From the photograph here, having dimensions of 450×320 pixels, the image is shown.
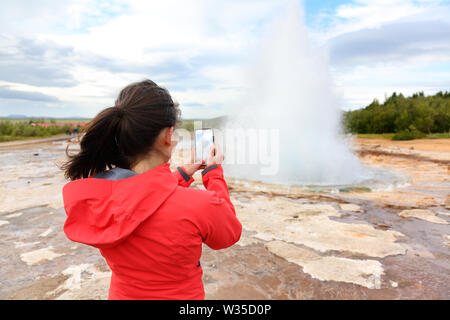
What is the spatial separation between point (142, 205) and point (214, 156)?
1.52 feet

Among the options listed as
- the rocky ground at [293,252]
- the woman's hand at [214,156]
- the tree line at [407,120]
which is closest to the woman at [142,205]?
the woman's hand at [214,156]

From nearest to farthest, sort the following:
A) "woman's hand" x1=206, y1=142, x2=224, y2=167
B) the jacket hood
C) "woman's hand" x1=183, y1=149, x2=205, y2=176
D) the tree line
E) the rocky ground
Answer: the jacket hood → "woman's hand" x1=206, y1=142, x2=224, y2=167 → "woman's hand" x1=183, y1=149, x2=205, y2=176 → the rocky ground → the tree line

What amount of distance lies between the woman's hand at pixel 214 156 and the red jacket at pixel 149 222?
0.23 m

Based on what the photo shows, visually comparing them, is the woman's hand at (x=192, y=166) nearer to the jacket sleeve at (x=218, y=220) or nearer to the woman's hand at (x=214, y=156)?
the woman's hand at (x=214, y=156)

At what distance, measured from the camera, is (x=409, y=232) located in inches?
195

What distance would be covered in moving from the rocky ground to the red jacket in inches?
26.8

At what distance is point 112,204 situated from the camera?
3.59ft

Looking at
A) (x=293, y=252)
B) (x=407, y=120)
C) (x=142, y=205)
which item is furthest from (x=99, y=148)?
(x=407, y=120)

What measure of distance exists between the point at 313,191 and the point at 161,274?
7.25 meters

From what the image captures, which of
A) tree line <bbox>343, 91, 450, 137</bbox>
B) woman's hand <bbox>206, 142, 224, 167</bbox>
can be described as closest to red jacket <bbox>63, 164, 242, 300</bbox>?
woman's hand <bbox>206, 142, 224, 167</bbox>

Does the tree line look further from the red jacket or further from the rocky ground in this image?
the red jacket

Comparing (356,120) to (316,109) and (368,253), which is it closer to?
(316,109)

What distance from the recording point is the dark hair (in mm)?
1144
